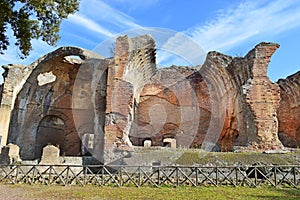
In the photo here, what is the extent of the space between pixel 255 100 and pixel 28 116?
657 inches

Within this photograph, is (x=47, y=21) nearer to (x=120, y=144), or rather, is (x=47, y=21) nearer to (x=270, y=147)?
(x=120, y=144)

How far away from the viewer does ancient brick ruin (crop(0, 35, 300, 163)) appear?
1516 centimetres

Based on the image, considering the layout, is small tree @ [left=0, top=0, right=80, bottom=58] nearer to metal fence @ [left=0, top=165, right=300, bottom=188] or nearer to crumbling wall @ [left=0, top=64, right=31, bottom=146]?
metal fence @ [left=0, top=165, right=300, bottom=188]

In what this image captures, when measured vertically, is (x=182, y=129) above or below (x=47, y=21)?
below

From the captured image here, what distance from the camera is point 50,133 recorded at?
23.4 m

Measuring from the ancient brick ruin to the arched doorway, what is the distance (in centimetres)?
8

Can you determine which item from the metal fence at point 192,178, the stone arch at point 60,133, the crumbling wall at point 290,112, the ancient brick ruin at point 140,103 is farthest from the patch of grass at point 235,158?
the stone arch at point 60,133

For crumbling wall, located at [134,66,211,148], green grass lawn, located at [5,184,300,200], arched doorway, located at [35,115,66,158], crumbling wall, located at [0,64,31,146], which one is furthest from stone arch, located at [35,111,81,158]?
green grass lawn, located at [5,184,300,200]

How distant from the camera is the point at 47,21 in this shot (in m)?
9.56

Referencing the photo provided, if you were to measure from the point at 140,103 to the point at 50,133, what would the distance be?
828cm

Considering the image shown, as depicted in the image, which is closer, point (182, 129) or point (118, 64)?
point (118, 64)

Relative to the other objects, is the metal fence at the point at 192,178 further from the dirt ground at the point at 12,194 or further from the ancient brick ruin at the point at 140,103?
the ancient brick ruin at the point at 140,103

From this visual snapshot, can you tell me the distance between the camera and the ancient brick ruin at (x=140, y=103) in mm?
15156

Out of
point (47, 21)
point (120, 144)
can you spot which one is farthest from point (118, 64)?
point (47, 21)
